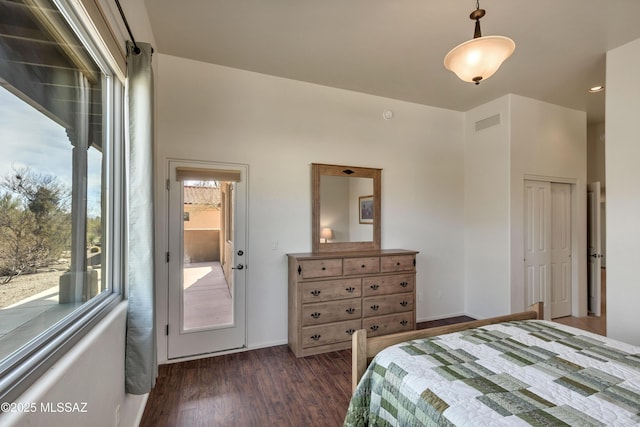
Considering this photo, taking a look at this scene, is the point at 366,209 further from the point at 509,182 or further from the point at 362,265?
the point at 509,182

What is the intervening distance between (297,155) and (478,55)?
2.05m

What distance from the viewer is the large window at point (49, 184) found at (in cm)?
86

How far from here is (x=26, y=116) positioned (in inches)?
36.6

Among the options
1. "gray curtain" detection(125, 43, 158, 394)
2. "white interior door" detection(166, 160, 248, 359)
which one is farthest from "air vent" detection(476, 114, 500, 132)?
"gray curtain" detection(125, 43, 158, 394)

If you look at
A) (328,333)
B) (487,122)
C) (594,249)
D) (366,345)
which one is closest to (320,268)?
(328,333)

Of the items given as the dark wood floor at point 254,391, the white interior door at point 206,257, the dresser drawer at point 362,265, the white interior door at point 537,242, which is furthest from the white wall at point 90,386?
the white interior door at point 537,242

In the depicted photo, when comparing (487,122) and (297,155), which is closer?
(297,155)

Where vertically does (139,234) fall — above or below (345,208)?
below

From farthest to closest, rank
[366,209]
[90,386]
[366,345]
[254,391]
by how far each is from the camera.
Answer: [366,209] → [254,391] → [366,345] → [90,386]

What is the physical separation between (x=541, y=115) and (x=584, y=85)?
0.53m

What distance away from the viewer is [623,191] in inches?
106

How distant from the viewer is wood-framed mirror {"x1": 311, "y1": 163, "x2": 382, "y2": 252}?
3.40m

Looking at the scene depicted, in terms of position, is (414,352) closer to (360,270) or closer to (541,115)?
(360,270)

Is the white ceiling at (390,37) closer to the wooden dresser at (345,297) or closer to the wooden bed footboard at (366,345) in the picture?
the wooden dresser at (345,297)
